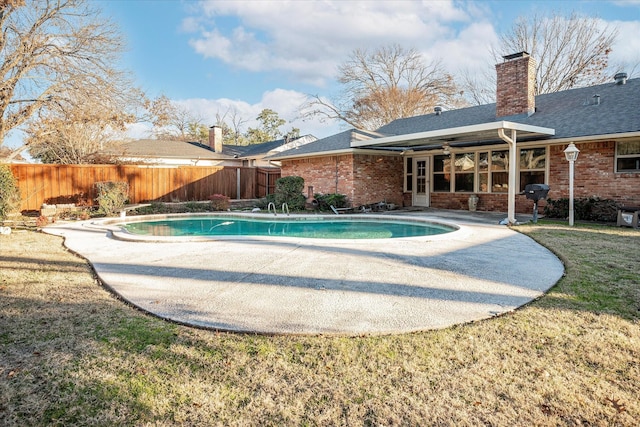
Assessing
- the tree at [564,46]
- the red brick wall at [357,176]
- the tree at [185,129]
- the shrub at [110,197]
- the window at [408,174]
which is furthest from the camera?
the tree at [185,129]

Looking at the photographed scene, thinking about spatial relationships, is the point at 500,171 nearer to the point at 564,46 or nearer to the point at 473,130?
the point at 473,130

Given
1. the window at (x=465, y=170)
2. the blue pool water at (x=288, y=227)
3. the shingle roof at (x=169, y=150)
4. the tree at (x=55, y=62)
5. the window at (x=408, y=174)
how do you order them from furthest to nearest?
1. the shingle roof at (x=169, y=150)
2. the window at (x=408, y=174)
3. the window at (x=465, y=170)
4. the tree at (x=55, y=62)
5. the blue pool water at (x=288, y=227)

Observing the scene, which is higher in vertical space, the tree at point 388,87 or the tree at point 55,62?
the tree at point 388,87

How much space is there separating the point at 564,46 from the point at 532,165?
16.3 metres

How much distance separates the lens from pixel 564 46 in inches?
962

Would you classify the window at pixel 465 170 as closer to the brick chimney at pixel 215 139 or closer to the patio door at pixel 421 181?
the patio door at pixel 421 181

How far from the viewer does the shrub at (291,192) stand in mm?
15625

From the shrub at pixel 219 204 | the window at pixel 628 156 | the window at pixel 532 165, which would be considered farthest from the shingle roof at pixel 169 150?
the window at pixel 628 156

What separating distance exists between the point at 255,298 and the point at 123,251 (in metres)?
4.05

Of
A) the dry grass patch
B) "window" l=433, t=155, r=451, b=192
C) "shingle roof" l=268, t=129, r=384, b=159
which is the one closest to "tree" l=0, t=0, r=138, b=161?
"shingle roof" l=268, t=129, r=384, b=159

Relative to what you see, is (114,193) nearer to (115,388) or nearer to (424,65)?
(115,388)

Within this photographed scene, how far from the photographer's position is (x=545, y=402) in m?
2.35

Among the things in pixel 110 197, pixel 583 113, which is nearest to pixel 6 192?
pixel 110 197

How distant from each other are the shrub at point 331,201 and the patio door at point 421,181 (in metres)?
3.35
